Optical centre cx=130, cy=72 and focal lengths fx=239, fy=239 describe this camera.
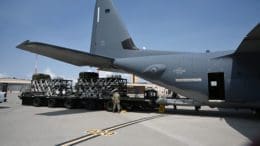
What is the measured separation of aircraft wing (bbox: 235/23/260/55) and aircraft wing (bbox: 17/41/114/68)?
A: 859 cm

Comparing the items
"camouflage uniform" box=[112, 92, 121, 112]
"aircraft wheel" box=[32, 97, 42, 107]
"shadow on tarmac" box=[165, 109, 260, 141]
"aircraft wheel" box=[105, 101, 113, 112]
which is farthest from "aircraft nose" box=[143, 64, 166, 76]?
"aircraft wheel" box=[32, 97, 42, 107]

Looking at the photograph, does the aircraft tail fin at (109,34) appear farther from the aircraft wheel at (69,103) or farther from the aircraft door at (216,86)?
the aircraft door at (216,86)

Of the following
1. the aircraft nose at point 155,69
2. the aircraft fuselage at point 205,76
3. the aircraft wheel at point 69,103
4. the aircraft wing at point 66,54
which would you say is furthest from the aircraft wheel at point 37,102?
the aircraft nose at point 155,69

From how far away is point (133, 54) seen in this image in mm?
18000

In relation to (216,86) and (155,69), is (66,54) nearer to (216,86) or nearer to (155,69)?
(155,69)

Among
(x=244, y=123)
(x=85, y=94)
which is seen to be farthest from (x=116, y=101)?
(x=244, y=123)

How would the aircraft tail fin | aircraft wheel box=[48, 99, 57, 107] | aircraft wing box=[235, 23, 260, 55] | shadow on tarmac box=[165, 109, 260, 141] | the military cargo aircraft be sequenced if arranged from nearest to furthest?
shadow on tarmac box=[165, 109, 260, 141]
aircraft wing box=[235, 23, 260, 55]
the military cargo aircraft
the aircraft tail fin
aircraft wheel box=[48, 99, 57, 107]

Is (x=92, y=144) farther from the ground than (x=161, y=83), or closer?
closer

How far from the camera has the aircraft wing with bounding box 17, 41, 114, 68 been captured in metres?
13.3

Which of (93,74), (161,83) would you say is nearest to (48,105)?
(93,74)

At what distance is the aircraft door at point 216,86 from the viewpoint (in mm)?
14203

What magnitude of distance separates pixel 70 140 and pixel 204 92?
30.5ft

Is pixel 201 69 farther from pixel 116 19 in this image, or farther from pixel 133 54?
pixel 116 19

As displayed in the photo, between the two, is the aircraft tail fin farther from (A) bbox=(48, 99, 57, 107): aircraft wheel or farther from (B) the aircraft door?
(B) the aircraft door
